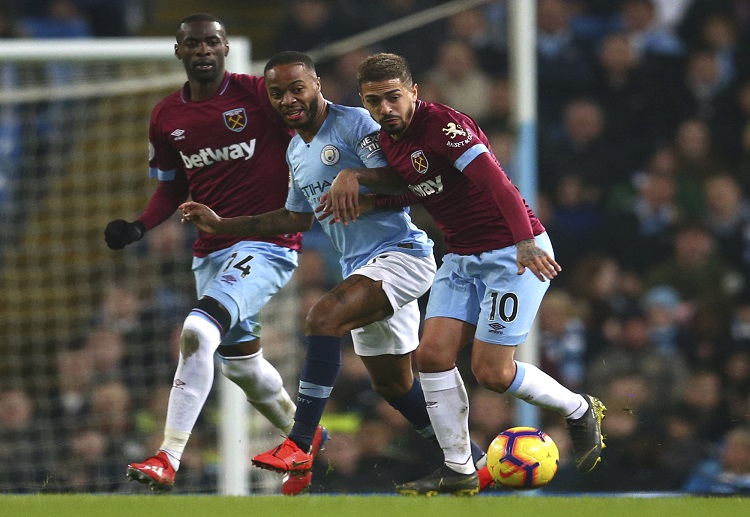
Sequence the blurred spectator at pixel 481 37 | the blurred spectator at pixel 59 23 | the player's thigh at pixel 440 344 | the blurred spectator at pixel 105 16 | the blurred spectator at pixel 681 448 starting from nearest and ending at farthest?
the player's thigh at pixel 440 344, the blurred spectator at pixel 681 448, the blurred spectator at pixel 481 37, the blurred spectator at pixel 59 23, the blurred spectator at pixel 105 16

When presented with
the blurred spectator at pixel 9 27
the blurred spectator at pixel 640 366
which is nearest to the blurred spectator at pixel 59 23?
the blurred spectator at pixel 9 27

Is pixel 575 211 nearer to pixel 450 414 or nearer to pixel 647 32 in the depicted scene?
pixel 647 32

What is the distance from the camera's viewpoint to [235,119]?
636cm

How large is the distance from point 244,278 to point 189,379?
1.87ft

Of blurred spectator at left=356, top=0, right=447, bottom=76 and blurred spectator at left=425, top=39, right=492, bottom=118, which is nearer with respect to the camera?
blurred spectator at left=425, top=39, right=492, bottom=118

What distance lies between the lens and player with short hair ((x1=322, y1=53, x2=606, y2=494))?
18.6 feet

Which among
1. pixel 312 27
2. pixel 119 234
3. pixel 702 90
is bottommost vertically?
pixel 119 234

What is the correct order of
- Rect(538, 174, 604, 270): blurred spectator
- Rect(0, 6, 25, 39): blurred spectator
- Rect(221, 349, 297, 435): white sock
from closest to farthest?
Rect(221, 349, 297, 435): white sock → Rect(538, 174, 604, 270): blurred spectator → Rect(0, 6, 25, 39): blurred spectator

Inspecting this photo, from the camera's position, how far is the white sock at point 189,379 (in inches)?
231

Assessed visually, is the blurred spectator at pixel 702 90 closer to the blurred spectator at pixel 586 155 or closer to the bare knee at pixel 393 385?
the blurred spectator at pixel 586 155

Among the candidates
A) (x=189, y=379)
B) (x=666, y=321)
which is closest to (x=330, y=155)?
(x=189, y=379)

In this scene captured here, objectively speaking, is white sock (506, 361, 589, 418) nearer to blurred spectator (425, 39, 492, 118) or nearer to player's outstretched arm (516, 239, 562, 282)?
player's outstretched arm (516, 239, 562, 282)

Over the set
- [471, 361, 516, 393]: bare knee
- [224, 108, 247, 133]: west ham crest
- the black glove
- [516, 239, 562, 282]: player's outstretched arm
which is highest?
[224, 108, 247, 133]: west ham crest

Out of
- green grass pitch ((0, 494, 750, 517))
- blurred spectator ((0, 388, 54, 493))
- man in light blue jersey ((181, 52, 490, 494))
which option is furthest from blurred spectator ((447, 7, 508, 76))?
green grass pitch ((0, 494, 750, 517))
